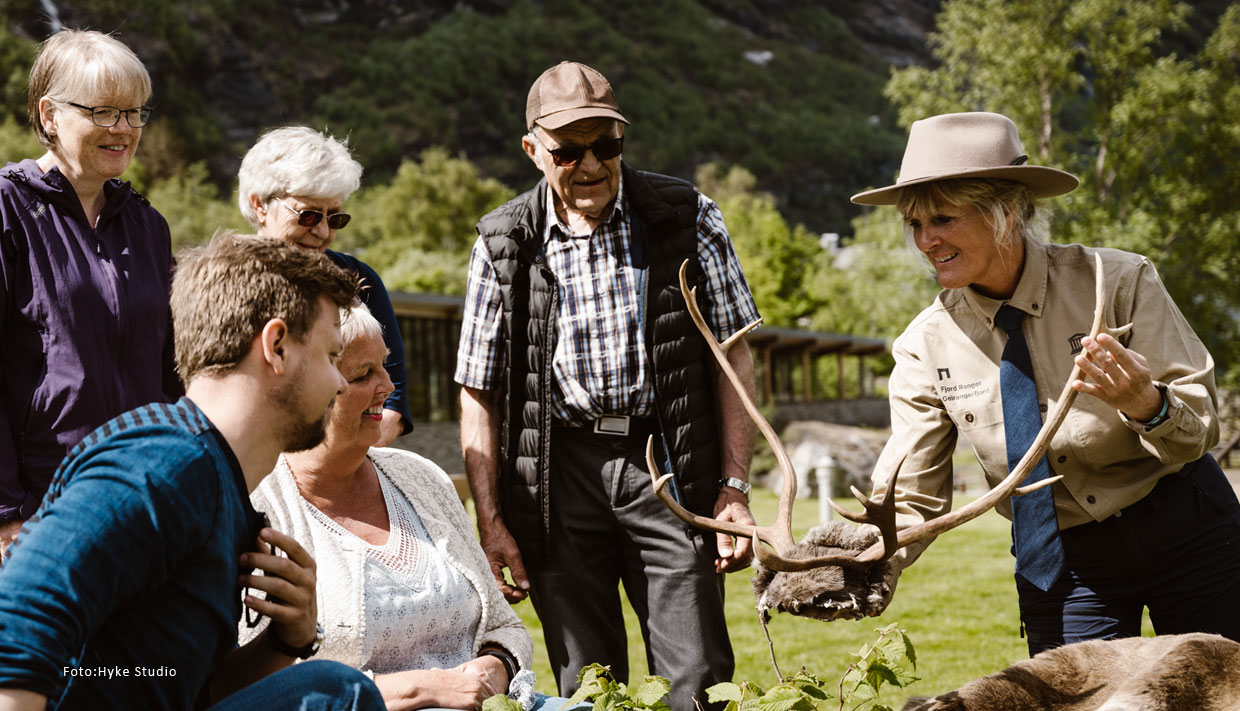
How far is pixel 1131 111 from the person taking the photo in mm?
27391

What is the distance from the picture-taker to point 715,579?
338cm

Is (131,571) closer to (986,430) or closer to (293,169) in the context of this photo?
(293,169)

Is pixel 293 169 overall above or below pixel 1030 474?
above

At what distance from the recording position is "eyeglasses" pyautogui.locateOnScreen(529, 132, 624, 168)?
10.8ft

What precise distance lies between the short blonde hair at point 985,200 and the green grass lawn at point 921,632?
2.98 metres

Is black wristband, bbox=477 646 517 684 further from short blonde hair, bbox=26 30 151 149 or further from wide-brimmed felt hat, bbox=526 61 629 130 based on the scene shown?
short blonde hair, bbox=26 30 151 149

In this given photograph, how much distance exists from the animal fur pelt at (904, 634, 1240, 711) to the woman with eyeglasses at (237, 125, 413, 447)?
1.77 m

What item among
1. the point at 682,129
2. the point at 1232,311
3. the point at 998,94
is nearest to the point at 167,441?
the point at 998,94

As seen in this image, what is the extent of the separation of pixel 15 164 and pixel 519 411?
62.2 inches

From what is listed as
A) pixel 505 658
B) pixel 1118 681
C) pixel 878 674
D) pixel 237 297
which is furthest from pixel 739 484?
pixel 237 297

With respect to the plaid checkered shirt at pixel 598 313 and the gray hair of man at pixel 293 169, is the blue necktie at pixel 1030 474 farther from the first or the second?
the gray hair of man at pixel 293 169

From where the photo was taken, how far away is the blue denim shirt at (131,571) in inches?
56.6

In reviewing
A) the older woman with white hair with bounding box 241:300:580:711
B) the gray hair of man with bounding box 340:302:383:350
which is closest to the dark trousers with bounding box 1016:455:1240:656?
the older woman with white hair with bounding box 241:300:580:711

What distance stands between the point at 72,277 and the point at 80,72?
549mm
